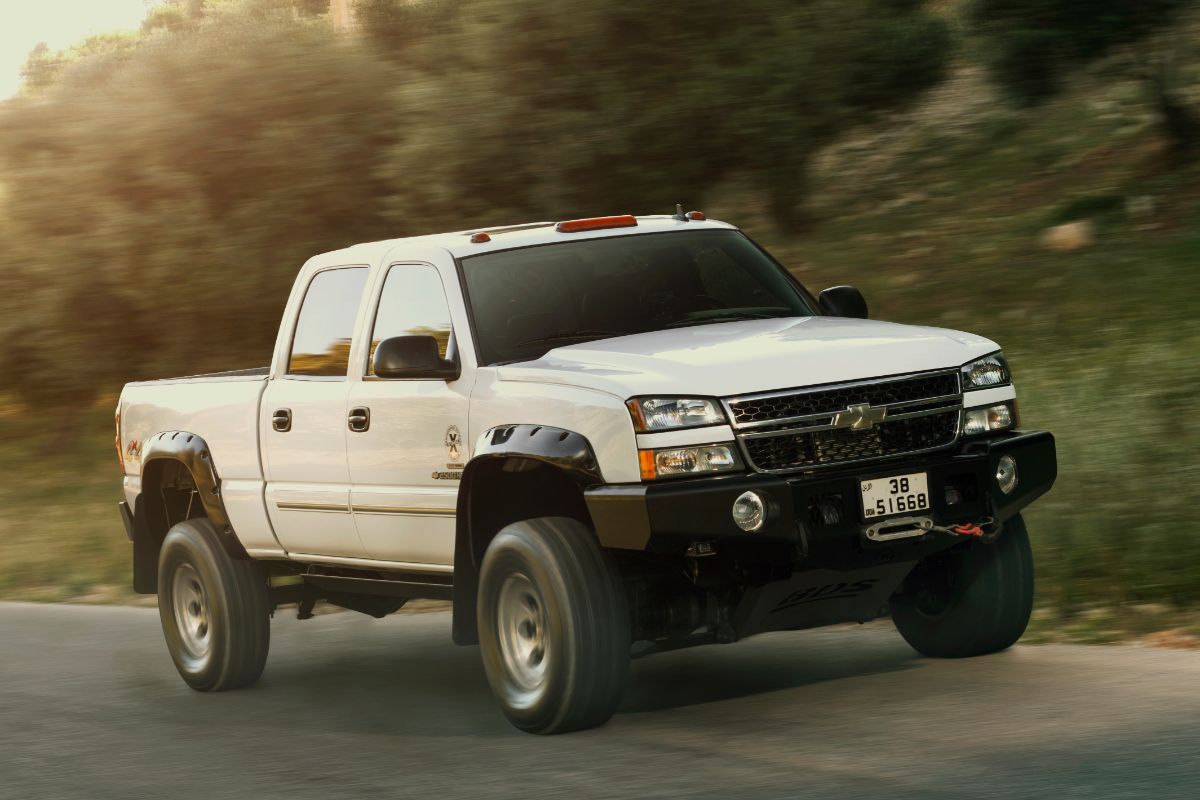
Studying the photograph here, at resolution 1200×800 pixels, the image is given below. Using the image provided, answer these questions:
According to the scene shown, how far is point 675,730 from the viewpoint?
6.99 m

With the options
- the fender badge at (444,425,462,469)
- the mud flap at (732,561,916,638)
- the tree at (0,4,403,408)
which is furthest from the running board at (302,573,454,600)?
the tree at (0,4,403,408)

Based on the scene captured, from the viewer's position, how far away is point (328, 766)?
6879 mm

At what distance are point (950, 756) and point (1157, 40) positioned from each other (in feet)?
47.3

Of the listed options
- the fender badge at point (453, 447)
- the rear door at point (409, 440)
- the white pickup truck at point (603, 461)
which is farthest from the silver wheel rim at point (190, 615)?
the fender badge at point (453, 447)

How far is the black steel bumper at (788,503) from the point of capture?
6406mm

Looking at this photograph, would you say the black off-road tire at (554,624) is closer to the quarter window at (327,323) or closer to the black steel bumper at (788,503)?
the black steel bumper at (788,503)

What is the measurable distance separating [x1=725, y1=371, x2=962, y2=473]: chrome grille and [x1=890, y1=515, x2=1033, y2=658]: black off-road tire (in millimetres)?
791

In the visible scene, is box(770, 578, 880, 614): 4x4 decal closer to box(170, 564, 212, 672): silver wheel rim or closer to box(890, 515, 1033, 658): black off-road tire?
box(890, 515, 1033, 658): black off-road tire

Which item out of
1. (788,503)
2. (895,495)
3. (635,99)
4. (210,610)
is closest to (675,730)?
(788,503)

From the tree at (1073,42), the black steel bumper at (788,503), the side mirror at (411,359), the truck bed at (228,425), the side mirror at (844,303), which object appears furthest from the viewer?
the tree at (1073,42)

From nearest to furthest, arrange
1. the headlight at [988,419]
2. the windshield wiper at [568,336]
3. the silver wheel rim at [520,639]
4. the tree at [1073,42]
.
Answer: the silver wheel rim at [520,639]
the headlight at [988,419]
the windshield wiper at [568,336]
the tree at [1073,42]

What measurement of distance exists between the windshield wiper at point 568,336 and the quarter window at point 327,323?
1.05 metres

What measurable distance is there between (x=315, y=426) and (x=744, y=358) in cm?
234

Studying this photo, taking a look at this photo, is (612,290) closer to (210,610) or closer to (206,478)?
(206,478)
